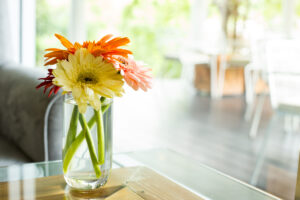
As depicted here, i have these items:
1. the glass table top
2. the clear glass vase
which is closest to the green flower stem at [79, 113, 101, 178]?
the clear glass vase

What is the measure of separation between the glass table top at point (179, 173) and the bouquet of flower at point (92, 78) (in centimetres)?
22

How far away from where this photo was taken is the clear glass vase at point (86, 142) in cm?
77

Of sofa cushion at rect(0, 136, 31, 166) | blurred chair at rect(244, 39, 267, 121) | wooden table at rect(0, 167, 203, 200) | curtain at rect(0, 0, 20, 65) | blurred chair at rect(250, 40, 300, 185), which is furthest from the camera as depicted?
blurred chair at rect(244, 39, 267, 121)

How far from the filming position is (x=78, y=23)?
3848 mm

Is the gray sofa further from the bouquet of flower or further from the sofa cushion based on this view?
the bouquet of flower

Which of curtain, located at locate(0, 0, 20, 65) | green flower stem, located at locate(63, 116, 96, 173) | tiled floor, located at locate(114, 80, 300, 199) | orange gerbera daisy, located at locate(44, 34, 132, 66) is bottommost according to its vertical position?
tiled floor, located at locate(114, 80, 300, 199)

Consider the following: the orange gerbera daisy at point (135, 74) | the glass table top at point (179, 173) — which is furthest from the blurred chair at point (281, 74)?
the orange gerbera daisy at point (135, 74)

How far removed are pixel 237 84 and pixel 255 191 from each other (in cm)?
439

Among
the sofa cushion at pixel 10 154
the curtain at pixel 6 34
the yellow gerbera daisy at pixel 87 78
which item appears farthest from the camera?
the curtain at pixel 6 34

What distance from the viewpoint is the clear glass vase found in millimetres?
767

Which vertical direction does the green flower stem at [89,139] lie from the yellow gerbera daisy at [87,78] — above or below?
below

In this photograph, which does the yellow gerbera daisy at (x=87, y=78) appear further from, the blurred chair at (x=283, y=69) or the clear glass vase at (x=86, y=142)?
the blurred chair at (x=283, y=69)

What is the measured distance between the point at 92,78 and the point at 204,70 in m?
4.51

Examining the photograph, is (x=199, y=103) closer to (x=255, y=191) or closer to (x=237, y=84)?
(x=237, y=84)
